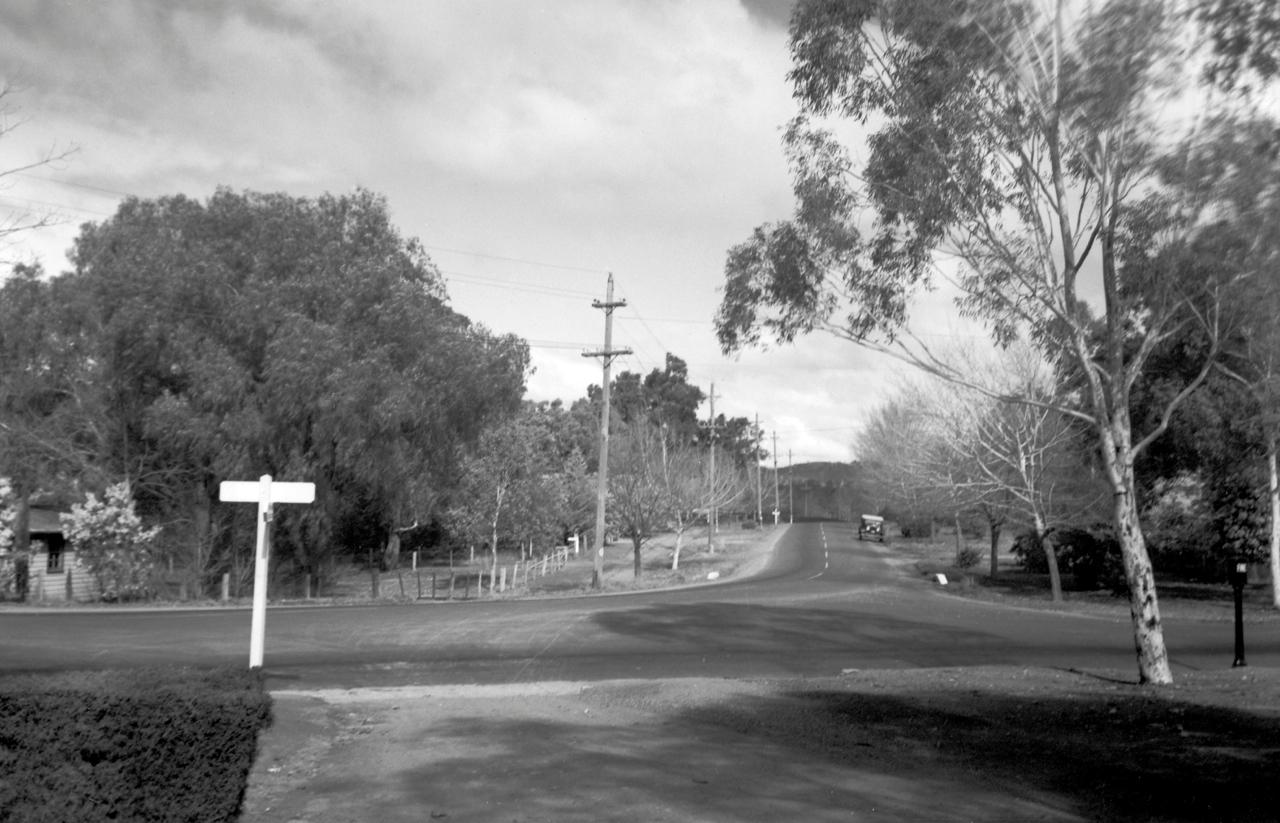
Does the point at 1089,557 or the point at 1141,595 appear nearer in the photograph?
the point at 1141,595

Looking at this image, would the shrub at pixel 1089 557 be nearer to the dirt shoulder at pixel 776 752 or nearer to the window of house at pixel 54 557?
the dirt shoulder at pixel 776 752

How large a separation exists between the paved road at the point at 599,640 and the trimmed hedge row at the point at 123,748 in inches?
315

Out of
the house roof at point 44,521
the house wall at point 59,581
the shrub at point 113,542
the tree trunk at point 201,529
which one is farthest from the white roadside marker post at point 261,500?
the house roof at point 44,521

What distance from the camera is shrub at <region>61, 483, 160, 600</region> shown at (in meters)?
36.0

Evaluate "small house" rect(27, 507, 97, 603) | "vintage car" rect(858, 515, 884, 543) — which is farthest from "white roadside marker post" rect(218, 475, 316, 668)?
"vintage car" rect(858, 515, 884, 543)

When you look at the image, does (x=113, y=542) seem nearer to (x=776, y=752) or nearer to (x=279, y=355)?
(x=279, y=355)

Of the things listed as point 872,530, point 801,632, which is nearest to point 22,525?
point 801,632

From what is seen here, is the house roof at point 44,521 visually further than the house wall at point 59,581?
Yes

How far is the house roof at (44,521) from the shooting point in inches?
1703

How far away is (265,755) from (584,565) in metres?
55.9

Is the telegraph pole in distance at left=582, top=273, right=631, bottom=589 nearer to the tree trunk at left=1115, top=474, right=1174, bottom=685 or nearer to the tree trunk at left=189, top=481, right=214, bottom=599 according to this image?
the tree trunk at left=189, top=481, right=214, bottom=599

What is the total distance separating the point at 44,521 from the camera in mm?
44531

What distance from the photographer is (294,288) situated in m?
36.1

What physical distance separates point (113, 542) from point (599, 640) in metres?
20.0
